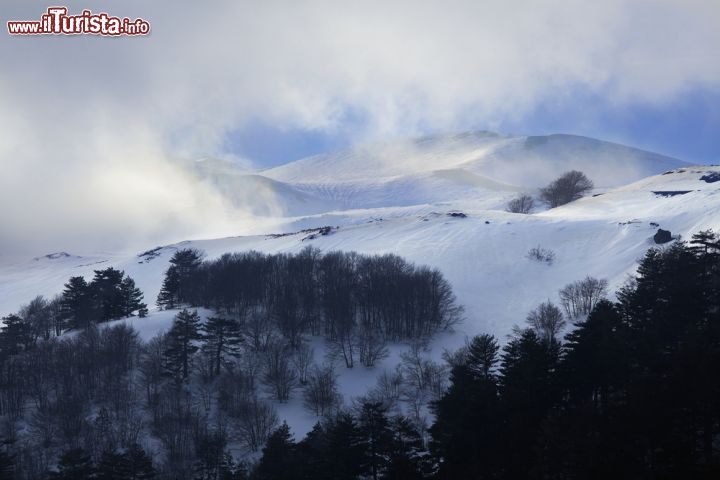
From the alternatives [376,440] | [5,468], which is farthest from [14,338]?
[376,440]

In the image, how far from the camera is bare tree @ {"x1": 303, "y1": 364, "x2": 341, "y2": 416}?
176 ft

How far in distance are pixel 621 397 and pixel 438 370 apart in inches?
892

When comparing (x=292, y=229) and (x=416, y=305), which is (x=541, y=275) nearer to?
(x=416, y=305)

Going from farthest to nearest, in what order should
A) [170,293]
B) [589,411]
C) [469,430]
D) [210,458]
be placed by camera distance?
[170,293]
[210,458]
[469,430]
[589,411]

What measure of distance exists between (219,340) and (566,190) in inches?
4550

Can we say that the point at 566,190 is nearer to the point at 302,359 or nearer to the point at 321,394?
the point at 302,359

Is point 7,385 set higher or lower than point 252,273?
lower

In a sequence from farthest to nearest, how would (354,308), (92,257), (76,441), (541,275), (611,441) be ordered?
(92,257)
(541,275)
(354,308)
(76,441)
(611,441)

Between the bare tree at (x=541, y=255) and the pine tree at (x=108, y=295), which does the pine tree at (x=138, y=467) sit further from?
the bare tree at (x=541, y=255)

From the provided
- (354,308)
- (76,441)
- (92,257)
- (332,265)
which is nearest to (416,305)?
(354,308)

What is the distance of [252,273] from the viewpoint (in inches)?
2899

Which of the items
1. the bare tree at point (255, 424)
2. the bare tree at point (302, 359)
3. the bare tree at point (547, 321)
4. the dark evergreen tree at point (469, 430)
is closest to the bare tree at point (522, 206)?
the bare tree at point (547, 321)

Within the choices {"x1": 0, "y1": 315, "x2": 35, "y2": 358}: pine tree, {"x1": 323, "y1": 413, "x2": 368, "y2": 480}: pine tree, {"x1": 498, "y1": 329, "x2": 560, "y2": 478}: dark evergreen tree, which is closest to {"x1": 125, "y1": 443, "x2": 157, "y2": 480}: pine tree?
{"x1": 323, "y1": 413, "x2": 368, "y2": 480}: pine tree

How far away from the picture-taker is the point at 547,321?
6238 cm
